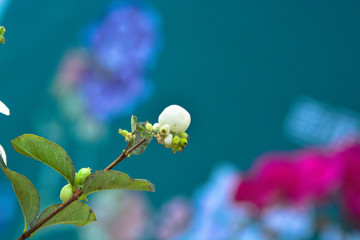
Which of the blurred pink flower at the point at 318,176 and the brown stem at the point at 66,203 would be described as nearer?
the brown stem at the point at 66,203

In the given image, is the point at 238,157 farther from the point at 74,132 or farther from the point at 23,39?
the point at 23,39

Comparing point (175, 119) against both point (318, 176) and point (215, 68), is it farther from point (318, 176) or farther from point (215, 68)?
point (215, 68)

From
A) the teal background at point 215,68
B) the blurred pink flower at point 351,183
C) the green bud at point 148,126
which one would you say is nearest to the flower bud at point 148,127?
the green bud at point 148,126

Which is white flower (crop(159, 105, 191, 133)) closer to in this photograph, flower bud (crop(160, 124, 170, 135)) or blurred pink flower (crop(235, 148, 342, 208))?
flower bud (crop(160, 124, 170, 135))

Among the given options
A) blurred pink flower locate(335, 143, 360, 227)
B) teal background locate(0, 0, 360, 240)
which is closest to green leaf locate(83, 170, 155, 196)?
blurred pink flower locate(335, 143, 360, 227)

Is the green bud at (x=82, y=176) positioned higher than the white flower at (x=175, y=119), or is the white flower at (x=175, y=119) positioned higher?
the white flower at (x=175, y=119)

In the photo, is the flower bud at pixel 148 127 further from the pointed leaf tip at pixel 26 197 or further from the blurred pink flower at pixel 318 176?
the blurred pink flower at pixel 318 176
